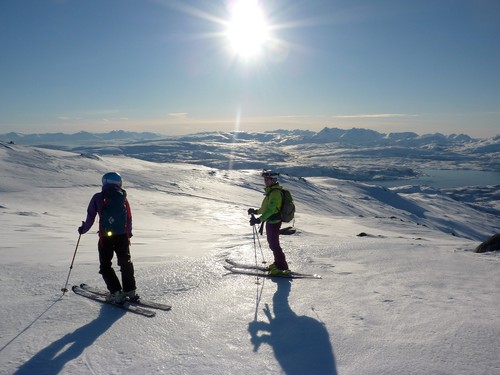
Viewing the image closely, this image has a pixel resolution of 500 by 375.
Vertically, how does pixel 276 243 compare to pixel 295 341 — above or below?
above

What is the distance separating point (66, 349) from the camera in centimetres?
368

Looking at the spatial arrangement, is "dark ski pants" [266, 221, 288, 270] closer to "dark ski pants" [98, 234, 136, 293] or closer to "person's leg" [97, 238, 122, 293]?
"dark ski pants" [98, 234, 136, 293]

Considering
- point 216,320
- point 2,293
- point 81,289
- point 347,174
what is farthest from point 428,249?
point 347,174

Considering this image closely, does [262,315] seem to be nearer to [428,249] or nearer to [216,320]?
[216,320]

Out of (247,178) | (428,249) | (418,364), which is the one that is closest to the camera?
(418,364)

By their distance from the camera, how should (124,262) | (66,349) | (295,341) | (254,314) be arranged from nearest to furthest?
1. (66,349)
2. (295,341)
3. (254,314)
4. (124,262)

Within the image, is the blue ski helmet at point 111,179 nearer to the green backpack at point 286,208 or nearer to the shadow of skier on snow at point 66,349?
the shadow of skier on snow at point 66,349

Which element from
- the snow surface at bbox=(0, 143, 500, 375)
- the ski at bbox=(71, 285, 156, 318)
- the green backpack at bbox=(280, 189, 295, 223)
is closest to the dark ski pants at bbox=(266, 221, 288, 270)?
the green backpack at bbox=(280, 189, 295, 223)

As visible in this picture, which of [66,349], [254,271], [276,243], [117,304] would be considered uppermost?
[276,243]

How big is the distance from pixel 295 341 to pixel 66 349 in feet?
7.99

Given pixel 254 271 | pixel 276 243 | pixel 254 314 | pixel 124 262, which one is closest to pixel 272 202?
pixel 276 243

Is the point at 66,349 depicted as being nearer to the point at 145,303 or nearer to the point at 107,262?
the point at 145,303

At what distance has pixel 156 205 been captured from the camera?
26234 millimetres

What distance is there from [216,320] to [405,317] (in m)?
2.51
